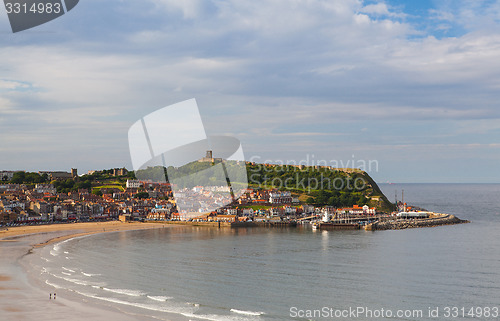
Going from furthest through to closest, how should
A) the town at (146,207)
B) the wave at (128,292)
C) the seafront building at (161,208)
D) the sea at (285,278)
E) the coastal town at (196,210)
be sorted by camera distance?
the seafront building at (161,208) < the town at (146,207) < the coastal town at (196,210) < the wave at (128,292) < the sea at (285,278)

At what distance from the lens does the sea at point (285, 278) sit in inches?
932

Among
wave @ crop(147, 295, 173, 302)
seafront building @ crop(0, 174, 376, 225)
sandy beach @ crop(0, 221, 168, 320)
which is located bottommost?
wave @ crop(147, 295, 173, 302)

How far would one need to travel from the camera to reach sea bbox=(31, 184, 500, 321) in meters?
23.7

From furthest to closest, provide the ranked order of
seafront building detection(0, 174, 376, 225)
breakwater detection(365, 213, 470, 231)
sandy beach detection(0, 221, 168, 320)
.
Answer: seafront building detection(0, 174, 376, 225), breakwater detection(365, 213, 470, 231), sandy beach detection(0, 221, 168, 320)

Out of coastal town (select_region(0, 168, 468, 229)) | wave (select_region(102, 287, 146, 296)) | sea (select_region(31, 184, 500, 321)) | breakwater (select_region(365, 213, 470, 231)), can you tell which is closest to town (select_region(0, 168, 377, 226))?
coastal town (select_region(0, 168, 468, 229))

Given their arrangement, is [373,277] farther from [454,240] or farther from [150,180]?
[150,180]

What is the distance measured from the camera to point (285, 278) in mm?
31594

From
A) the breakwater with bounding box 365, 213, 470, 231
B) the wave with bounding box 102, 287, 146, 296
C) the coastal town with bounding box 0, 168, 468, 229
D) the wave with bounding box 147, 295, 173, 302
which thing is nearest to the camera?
the wave with bounding box 147, 295, 173, 302

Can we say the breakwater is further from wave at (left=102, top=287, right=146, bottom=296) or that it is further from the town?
wave at (left=102, top=287, right=146, bottom=296)

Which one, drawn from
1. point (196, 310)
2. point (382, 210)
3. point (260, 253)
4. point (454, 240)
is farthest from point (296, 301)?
point (382, 210)

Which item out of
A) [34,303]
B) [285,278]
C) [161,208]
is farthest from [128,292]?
[161,208]

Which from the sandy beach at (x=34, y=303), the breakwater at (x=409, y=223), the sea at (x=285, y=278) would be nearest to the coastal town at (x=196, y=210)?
the breakwater at (x=409, y=223)

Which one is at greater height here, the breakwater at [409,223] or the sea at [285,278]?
the breakwater at [409,223]

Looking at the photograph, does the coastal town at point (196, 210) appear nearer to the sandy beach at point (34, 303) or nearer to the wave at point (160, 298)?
the sandy beach at point (34, 303)
